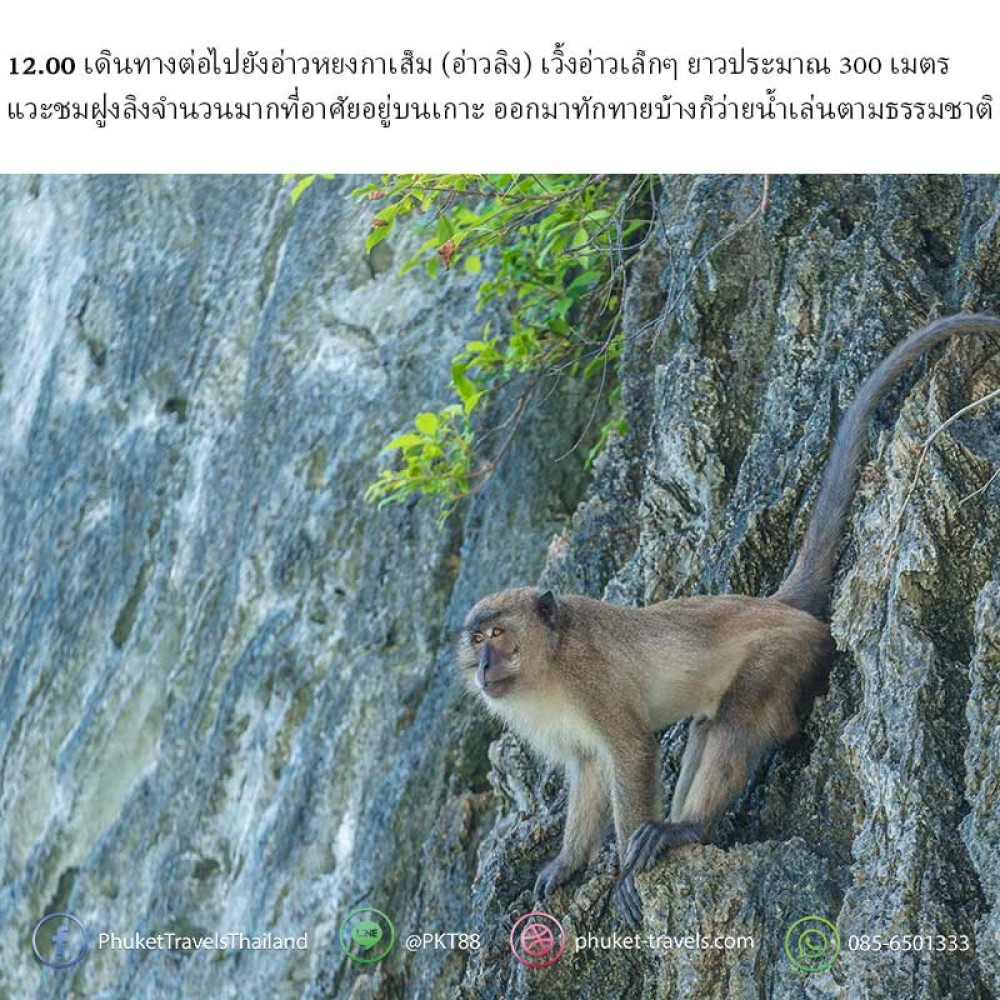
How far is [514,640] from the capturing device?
7.42m

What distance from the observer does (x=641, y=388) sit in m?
10.1

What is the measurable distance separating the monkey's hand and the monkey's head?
80 centimetres

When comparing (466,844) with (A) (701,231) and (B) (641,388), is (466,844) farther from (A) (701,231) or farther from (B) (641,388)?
(A) (701,231)

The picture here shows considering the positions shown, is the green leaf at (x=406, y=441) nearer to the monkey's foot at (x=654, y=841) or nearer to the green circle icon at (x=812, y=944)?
the monkey's foot at (x=654, y=841)

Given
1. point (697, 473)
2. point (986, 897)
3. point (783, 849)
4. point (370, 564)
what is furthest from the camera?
point (370, 564)

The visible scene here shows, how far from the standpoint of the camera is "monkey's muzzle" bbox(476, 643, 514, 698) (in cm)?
739

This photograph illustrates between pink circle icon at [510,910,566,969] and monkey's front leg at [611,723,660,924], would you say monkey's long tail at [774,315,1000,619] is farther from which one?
pink circle icon at [510,910,566,969]

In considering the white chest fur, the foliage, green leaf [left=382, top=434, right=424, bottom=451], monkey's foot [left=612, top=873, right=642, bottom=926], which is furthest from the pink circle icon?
green leaf [left=382, top=434, right=424, bottom=451]

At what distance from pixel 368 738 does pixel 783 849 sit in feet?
18.1

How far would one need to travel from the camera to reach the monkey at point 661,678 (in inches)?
275

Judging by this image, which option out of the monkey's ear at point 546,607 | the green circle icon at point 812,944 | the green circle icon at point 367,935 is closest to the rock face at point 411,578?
the green circle icon at point 812,944

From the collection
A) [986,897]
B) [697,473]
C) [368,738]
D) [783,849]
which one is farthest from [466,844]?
[986,897]

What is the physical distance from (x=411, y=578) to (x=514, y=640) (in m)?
4.62

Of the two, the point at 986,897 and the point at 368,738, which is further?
the point at 368,738
